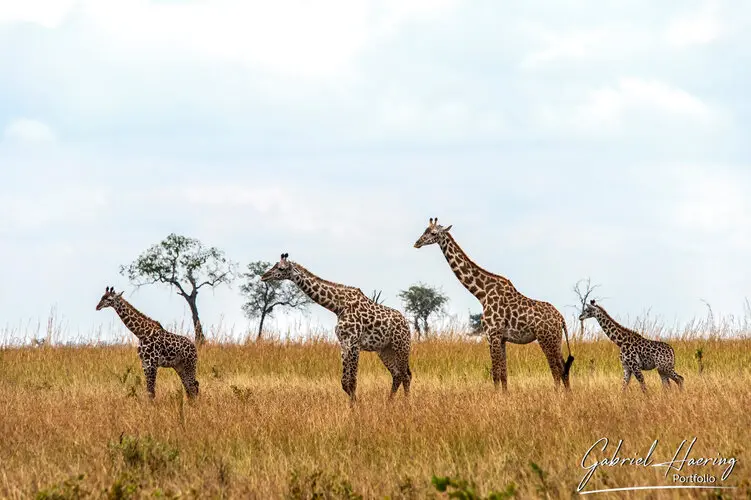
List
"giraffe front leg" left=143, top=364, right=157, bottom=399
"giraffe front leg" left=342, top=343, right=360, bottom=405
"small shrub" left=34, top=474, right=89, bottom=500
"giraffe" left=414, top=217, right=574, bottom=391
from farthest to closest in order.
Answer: "giraffe front leg" left=143, top=364, right=157, bottom=399, "giraffe" left=414, top=217, right=574, bottom=391, "giraffe front leg" left=342, top=343, right=360, bottom=405, "small shrub" left=34, top=474, right=89, bottom=500

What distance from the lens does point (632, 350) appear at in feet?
45.6

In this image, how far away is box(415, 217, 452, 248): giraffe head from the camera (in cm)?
1452

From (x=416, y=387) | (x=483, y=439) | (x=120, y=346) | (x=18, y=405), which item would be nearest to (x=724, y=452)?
(x=483, y=439)

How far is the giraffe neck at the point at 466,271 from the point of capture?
47.2ft

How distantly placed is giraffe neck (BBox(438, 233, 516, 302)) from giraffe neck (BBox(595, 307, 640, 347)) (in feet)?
6.24

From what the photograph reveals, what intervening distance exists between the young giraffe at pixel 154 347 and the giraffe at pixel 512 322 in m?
4.43

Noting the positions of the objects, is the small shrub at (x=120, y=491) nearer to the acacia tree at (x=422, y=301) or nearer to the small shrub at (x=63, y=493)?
the small shrub at (x=63, y=493)

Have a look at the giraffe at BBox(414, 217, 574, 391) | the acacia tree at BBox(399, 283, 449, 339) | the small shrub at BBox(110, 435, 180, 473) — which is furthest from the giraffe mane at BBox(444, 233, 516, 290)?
the acacia tree at BBox(399, 283, 449, 339)

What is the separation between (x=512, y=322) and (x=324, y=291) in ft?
10.4

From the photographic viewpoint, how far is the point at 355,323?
1344 centimetres

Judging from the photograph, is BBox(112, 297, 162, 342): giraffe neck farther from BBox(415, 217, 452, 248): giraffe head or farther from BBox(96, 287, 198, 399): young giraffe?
BBox(415, 217, 452, 248): giraffe head

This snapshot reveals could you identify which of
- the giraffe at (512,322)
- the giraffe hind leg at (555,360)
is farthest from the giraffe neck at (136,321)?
the giraffe hind leg at (555,360)

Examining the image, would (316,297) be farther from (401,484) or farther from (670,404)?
(401,484)

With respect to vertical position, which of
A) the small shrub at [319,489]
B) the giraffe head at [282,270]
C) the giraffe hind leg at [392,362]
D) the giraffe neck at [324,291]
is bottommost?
the small shrub at [319,489]
